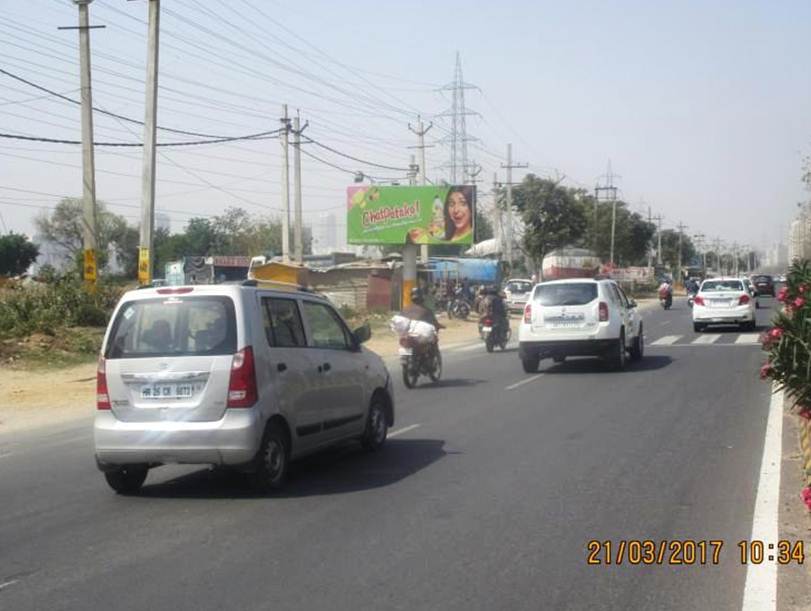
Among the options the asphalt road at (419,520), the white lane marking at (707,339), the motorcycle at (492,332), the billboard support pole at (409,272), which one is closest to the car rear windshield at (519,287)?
the billboard support pole at (409,272)

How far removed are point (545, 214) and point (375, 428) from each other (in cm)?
6407

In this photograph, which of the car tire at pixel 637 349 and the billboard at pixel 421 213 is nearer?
the car tire at pixel 637 349

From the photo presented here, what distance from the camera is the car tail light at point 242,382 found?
8867 mm

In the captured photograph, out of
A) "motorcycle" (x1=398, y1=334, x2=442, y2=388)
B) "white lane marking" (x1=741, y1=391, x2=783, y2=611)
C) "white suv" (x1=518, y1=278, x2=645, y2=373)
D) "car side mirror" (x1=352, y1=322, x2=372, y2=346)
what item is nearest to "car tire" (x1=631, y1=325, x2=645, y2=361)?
"white suv" (x1=518, y1=278, x2=645, y2=373)

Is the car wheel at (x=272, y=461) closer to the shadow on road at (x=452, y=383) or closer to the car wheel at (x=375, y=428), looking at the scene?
the car wheel at (x=375, y=428)

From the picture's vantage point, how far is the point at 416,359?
18.6 m

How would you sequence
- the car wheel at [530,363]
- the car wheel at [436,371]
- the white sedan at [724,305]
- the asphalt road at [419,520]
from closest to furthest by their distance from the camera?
1. the asphalt road at [419,520]
2. the car wheel at [436,371]
3. the car wheel at [530,363]
4. the white sedan at [724,305]

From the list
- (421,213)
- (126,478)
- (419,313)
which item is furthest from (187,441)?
(421,213)

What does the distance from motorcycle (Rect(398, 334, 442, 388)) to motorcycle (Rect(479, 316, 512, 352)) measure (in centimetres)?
895

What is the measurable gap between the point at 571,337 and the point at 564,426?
24.0 ft

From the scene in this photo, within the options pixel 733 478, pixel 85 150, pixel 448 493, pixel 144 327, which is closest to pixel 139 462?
pixel 144 327

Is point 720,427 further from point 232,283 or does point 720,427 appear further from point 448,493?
point 232,283

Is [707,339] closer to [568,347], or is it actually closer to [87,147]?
[568,347]
